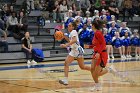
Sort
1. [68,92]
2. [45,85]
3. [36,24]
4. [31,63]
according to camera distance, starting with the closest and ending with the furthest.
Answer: [68,92] < [45,85] < [31,63] < [36,24]

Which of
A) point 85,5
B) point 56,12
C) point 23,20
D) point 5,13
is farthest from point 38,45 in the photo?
point 85,5

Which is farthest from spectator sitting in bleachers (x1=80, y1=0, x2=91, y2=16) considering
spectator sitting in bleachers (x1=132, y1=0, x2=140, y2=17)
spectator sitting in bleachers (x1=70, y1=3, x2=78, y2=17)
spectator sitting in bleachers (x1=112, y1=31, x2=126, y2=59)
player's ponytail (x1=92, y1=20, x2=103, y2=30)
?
player's ponytail (x1=92, y1=20, x2=103, y2=30)

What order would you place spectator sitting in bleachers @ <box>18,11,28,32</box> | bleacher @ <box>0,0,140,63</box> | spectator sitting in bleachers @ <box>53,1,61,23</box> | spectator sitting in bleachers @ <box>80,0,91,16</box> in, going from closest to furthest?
bleacher @ <box>0,0,140,63</box> < spectator sitting in bleachers @ <box>18,11,28,32</box> < spectator sitting in bleachers @ <box>53,1,61,23</box> < spectator sitting in bleachers @ <box>80,0,91,16</box>

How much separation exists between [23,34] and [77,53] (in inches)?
334

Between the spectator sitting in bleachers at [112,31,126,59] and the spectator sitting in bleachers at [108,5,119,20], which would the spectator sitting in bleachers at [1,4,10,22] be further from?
the spectator sitting in bleachers at [108,5,119,20]

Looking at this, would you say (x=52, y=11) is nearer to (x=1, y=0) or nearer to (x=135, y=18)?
(x=1, y=0)

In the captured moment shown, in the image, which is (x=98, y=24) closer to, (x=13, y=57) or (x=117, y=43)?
(x=13, y=57)

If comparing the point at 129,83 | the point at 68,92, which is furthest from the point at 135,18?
the point at 68,92

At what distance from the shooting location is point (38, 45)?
1795cm

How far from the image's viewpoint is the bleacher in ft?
55.2

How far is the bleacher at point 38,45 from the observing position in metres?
16.8

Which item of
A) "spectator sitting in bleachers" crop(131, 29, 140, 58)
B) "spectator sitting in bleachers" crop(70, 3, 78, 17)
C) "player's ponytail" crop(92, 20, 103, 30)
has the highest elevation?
"player's ponytail" crop(92, 20, 103, 30)

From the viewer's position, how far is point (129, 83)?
32.2 feet

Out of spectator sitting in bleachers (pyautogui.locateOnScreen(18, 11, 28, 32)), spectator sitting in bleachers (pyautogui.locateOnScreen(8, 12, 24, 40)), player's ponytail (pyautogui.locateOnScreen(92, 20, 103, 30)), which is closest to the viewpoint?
player's ponytail (pyautogui.locateOnScreen(92, 20, 103, 30))
